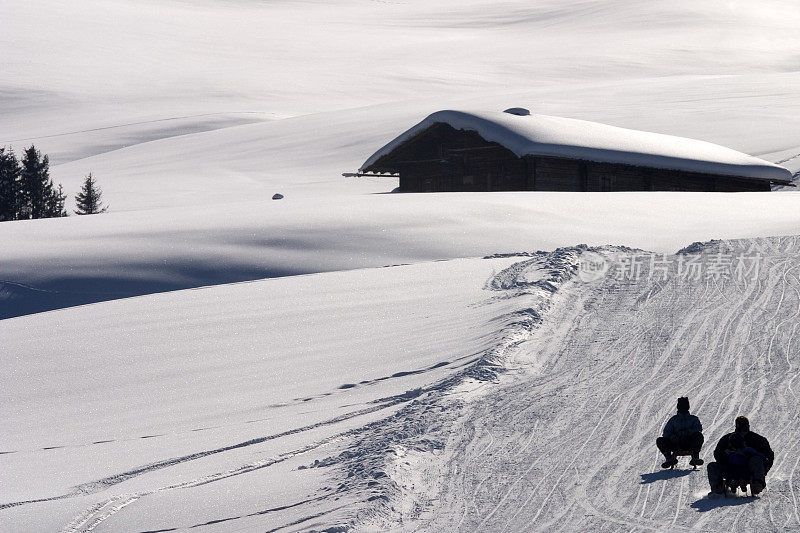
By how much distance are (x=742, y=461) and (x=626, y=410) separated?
2265mm

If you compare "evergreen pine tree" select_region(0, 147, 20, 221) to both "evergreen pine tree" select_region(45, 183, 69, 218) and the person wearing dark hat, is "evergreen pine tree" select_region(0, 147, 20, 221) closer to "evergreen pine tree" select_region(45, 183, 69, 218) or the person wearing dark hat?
"evergreen pine tree" select_region(45, 183, 69, 218)

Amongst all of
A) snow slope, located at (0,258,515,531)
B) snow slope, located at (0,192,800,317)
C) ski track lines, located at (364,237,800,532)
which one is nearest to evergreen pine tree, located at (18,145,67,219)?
snow slope, located at (0,192,800,317)

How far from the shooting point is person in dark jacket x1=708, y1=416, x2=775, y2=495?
26.4 ft

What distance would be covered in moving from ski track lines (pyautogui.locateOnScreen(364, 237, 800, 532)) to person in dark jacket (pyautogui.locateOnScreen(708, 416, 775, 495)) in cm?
15

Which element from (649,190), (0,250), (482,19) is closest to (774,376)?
(0,250)

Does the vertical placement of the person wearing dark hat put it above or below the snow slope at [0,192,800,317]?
below

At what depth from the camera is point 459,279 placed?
15.3 meters

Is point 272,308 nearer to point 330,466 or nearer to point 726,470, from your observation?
point 330,466

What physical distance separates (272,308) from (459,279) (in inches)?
100.0

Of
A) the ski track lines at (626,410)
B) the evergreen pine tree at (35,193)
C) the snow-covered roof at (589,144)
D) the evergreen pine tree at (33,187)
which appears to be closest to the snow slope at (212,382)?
the ski track lines at (626,410)

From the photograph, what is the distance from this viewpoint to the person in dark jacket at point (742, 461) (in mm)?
8055

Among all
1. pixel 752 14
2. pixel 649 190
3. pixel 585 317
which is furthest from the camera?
pixel 752 14

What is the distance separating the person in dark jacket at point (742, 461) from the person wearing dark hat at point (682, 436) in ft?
1.66

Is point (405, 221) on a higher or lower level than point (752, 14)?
lower
